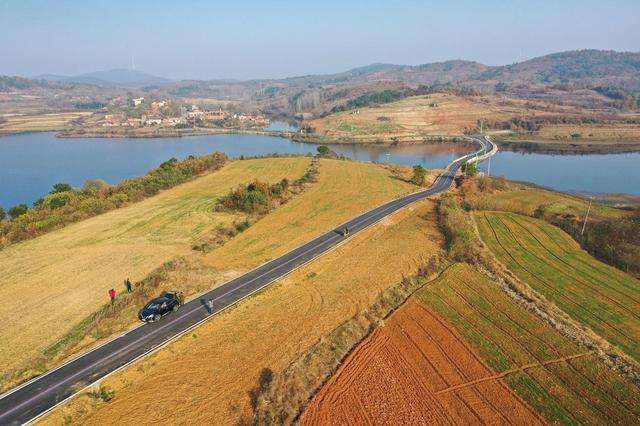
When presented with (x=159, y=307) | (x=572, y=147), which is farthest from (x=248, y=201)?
(x=572, y=147)

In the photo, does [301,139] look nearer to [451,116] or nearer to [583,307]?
[451,116]

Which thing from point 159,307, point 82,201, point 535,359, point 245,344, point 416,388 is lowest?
point 82,201

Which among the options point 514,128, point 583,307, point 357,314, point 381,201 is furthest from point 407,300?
point 514,128

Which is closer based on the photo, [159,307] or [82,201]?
[159,307]

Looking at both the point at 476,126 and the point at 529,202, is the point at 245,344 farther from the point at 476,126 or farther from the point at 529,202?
the point at 476,126

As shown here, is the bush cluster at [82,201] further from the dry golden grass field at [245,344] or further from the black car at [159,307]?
the dry golden grass field at [245,344]

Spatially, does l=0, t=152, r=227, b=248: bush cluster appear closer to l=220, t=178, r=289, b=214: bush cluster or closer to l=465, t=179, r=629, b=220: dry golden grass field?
l=220, t=178, r=289, b=214: bush cluster
